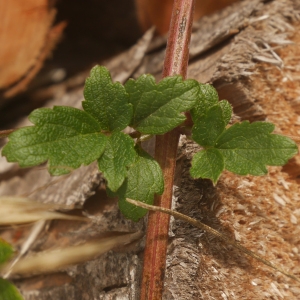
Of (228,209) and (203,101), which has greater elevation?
(203,101)

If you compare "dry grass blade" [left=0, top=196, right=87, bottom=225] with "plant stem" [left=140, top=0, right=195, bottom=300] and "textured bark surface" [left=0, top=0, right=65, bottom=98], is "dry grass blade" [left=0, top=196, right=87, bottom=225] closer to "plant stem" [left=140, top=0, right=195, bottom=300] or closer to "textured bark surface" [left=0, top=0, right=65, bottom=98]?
"plant stem" [left=140, top=0, right=195, bottom=300]

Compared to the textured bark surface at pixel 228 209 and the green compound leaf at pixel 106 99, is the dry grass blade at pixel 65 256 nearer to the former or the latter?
the textured bark surface at pixel 228 209

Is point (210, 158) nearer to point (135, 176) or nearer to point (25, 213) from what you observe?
point (135, 176)

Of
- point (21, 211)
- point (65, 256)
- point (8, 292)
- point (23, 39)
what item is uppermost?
point (23, 39)

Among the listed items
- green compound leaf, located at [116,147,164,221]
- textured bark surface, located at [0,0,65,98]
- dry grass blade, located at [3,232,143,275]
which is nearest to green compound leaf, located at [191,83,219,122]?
green compound leaf, located at [116,147,164,221]

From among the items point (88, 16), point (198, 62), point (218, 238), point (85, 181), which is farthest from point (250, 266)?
point (88, 16)

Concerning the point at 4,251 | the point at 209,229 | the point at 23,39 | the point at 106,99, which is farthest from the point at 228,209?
the point at 23,39

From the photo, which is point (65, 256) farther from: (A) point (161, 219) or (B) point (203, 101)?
(B) point (203, 101)
